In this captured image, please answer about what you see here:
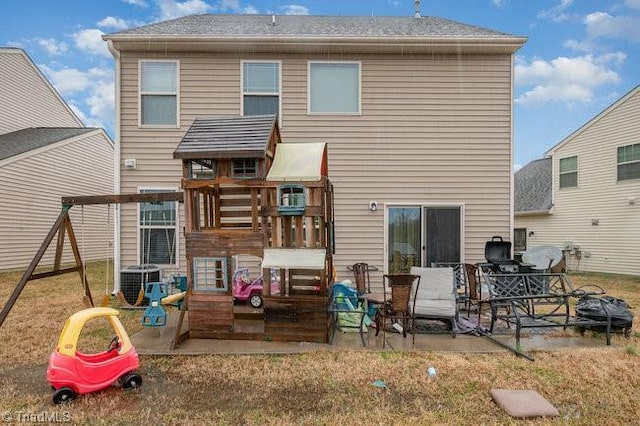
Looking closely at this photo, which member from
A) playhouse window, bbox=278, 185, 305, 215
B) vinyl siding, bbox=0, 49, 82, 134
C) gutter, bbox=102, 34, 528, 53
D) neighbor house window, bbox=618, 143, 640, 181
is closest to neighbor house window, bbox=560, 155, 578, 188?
neighbor house window, bbox=618, 143, 640, 181

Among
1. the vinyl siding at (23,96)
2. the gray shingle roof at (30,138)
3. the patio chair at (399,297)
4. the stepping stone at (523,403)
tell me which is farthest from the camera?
the vinyl siding at (23,96)

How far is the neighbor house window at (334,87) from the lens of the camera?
27.8 feet

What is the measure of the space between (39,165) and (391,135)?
40.1 ft

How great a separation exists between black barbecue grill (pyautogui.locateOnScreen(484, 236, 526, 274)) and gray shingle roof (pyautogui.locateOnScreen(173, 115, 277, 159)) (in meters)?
4.92

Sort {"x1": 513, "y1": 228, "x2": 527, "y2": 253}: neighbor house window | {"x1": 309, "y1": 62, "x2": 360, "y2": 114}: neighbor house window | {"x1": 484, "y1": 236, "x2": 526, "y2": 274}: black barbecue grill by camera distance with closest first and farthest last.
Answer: {"x1": 484, "y1": 236, "x2": 526, "y2": 274}: black barbecue grill < {"x1": 309, "y1": 62, "x2": 360, "y2": 114}: neighbor house window < {"x1": 513, "y1": 228, "x2": 527, "y2": 253}: neighbor house window

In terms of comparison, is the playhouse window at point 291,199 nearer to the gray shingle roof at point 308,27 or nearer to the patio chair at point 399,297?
the patio chair at point 399,297

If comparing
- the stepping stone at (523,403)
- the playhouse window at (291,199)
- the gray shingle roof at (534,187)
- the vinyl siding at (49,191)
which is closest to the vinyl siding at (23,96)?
the vinyl siding at (49,191)

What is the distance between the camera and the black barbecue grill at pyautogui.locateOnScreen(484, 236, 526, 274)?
747 centimetres

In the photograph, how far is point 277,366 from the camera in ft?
14.1

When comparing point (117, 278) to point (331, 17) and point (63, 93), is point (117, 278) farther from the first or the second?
point (63, 93)

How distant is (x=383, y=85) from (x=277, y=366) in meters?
6.40

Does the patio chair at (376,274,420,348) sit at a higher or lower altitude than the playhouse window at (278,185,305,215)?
lower

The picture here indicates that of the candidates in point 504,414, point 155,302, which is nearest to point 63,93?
point 155,302

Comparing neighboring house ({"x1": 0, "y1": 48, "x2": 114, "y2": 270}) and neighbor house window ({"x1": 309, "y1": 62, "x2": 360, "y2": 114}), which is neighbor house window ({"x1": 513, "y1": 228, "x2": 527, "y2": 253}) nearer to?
neighbor house window ({"x1": 309, "y1": 62, "x2": 360, "y2": 114})
